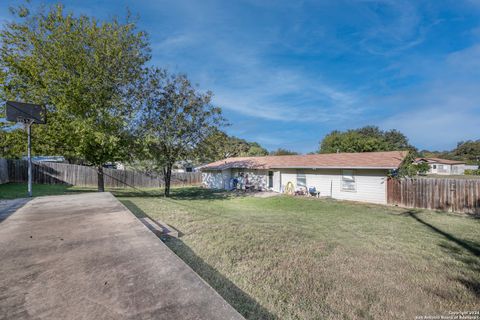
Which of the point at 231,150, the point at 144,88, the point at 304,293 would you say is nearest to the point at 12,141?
the point at 144,88

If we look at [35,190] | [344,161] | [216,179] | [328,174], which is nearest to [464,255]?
[344,161]

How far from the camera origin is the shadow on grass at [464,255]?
3597 millimetres

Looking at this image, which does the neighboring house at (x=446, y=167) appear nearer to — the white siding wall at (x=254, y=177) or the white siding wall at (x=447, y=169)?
the white siding wall at (x=447, y=169)

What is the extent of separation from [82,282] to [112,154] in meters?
11.4

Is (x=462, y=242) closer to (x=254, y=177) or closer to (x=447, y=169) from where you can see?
(x=254, y=177)

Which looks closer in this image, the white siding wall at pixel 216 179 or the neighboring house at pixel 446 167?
the white siding wall at pixel 216 179

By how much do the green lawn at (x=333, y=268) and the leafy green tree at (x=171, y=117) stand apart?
7482mm

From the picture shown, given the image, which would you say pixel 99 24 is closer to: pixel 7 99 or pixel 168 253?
pixel 7 99

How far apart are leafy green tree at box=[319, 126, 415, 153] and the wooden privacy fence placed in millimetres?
13950

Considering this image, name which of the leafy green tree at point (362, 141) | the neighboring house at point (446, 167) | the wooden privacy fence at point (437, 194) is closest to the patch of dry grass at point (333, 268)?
the wooden privacy fence at point (437, 194)

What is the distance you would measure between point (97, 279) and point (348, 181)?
48.7 feet

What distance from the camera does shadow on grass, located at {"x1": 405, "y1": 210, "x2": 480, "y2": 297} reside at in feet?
11.8

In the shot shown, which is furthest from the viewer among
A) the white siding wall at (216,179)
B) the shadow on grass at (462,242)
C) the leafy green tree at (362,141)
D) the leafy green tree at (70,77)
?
the leafy green tree at (362,141)

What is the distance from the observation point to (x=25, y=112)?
10.2 meters
